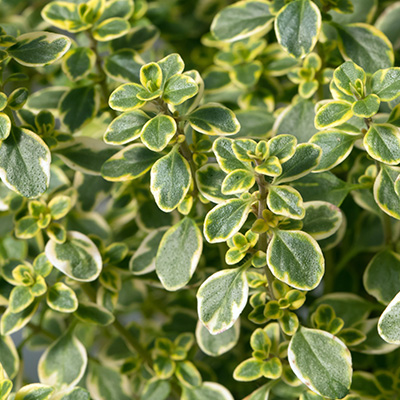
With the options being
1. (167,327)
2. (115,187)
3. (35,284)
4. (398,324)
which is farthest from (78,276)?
(398,324)

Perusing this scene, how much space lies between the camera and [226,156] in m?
0.76

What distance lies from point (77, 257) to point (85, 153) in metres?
0.17

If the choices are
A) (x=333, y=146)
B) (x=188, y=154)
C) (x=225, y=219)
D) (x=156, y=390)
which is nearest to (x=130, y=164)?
(x=188, y=154)

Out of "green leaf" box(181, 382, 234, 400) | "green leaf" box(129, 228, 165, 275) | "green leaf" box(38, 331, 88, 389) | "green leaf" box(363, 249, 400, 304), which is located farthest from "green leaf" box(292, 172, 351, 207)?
"green leaf" box(38, 331, 88, 389)

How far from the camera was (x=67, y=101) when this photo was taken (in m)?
1.04

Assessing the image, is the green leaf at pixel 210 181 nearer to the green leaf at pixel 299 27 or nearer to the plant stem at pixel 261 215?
the plant stem at pixel 261 215

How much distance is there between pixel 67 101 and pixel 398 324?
0.65 metres

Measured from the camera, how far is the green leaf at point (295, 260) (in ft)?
2.42

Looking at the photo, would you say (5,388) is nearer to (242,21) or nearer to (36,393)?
(36,393)

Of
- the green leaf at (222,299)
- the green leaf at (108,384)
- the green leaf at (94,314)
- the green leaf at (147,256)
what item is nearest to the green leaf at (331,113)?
the green leaf at (222,299)

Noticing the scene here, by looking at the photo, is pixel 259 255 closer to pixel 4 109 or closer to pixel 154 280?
pixel 154 280

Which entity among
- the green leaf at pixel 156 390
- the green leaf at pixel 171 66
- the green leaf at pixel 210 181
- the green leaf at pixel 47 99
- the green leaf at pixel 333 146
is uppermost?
the green leaf at pixel 171 66

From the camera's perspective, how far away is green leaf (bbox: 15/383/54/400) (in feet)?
2.54

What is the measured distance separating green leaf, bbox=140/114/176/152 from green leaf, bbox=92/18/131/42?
0.94 ft
